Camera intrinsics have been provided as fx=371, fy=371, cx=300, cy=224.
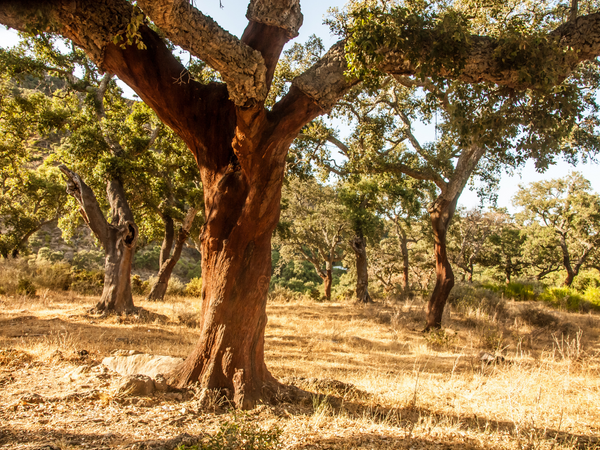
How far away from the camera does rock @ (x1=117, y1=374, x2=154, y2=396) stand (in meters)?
3.65

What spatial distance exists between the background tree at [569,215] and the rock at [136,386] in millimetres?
26843

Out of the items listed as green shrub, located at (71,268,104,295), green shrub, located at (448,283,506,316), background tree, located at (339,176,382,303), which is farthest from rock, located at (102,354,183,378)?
background tree, located at (339,176,382,303)

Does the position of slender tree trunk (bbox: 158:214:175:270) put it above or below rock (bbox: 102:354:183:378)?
above

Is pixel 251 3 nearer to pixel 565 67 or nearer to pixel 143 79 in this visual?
pixel 143 79

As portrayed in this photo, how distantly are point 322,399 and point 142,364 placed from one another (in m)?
2.13

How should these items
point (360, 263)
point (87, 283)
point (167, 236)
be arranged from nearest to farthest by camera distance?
point (167, 236) < point (87, 283) < point (360, 263)

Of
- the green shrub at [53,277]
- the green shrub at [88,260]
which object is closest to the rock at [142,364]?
the green shrub at [53,277]

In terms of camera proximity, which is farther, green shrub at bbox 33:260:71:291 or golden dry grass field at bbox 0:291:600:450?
green shrub at bbox 33:260:71:291

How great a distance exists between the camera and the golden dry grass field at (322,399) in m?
3.02

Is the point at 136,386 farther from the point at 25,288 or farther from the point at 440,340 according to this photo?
the point at 25,288

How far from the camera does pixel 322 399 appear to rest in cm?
398

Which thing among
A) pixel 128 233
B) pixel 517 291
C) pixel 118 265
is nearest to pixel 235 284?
pixel 128 233

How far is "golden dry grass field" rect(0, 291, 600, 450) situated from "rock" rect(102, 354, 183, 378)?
176 millimetres

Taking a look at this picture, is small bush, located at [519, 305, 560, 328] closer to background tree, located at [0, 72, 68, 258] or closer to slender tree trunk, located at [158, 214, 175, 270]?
slender tree trunk, located at [158, 214, 175, 270]
